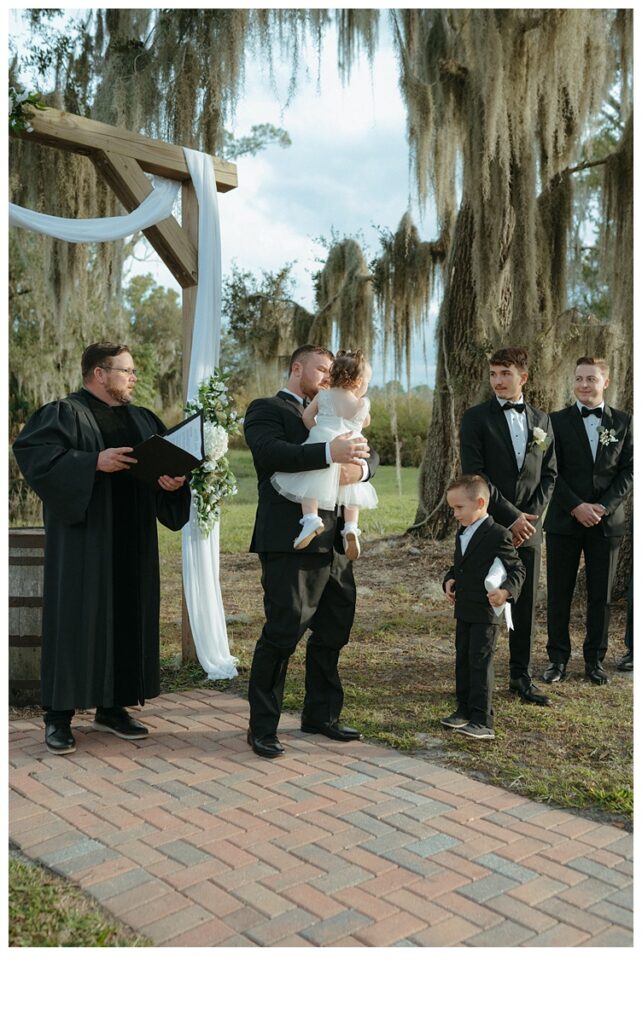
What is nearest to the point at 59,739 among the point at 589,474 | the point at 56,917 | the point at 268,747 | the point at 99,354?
the point at 268,747

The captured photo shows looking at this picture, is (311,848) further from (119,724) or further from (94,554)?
(94,554)

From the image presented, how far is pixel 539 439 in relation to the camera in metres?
4.69

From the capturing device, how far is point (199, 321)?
17.5ft

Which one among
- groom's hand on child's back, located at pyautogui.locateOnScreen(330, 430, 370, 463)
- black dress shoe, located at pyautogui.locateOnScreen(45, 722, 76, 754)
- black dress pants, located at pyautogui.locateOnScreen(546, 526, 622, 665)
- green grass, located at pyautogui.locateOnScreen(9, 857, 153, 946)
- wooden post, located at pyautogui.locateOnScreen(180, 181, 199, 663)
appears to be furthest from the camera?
wooden post, located at pyautogui.locateOnScreen(180, 181, 199, 663)

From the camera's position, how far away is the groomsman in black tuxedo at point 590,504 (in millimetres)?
5180

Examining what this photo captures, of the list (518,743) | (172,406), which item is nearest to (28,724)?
(518,743)

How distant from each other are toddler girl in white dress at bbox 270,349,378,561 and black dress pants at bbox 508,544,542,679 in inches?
50.2

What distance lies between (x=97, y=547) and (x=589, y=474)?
296 centimetres

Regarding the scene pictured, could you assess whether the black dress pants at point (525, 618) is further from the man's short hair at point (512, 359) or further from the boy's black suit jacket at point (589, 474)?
the man's short hair at point (512, 359)

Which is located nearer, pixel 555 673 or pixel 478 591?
pixel 478 591

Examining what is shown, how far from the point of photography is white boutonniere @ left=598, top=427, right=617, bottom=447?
5.17 meters

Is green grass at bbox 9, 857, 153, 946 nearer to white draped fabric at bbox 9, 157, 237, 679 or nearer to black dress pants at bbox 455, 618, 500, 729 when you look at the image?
black dress pants at bbox 455, 618, 500, 729

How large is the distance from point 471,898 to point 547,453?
9.39 feet

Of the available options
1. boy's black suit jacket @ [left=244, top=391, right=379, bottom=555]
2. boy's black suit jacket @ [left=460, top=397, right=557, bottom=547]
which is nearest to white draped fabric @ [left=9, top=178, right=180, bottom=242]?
boy's black suit jacket @ [left=244, top=391, right=379, bottom=555]
